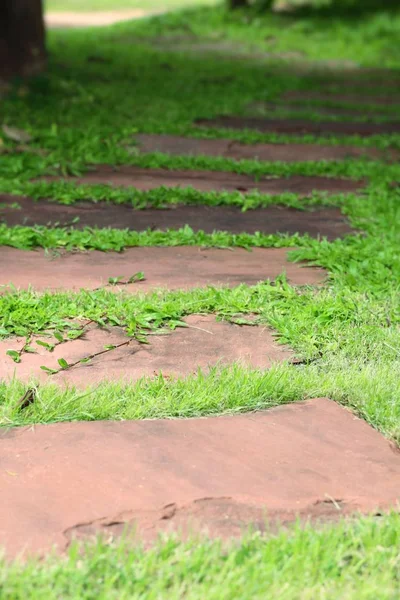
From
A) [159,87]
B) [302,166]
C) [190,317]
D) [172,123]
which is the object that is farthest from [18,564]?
[159,87]

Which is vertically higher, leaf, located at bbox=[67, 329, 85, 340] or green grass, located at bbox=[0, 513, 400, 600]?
leaf, located at bbox=[67, 329, 85, 340]

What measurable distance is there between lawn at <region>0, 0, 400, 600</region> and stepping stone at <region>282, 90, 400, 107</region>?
0.40 feet

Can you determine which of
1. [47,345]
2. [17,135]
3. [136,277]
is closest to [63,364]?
[47,345]

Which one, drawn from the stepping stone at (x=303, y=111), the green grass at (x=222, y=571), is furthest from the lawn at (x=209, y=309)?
the stepping stone at (x=303, y=111)

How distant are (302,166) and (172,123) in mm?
1595

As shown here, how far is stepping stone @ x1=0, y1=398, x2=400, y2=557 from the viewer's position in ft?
7.16

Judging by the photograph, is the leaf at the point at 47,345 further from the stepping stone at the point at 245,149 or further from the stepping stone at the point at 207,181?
the stepping stone at the point at 245,149

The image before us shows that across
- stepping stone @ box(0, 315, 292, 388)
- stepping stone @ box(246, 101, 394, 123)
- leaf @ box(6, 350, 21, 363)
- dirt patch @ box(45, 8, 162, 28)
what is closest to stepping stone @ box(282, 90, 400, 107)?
stepping stone @ box(246, 101, 394, 123)

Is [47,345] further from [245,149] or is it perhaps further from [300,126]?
[300,126]

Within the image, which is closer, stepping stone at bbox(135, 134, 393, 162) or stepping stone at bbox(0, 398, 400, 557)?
stepping stone at bbox(0, 398, 400, 557)

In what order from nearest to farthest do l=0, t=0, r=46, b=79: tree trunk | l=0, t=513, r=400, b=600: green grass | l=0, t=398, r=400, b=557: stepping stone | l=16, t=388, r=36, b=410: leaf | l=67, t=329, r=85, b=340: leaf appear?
l=0, t=513, r=400, b=600: green grass < l=0, t=398, r=400, b=557: stepping stone < l=16, t=388, r=36, b=410: leaf < l=67, t=329, r=85, b=340: leaf < l=0, t=0, r=46, b=79: tree trunk

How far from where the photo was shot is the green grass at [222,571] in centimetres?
192

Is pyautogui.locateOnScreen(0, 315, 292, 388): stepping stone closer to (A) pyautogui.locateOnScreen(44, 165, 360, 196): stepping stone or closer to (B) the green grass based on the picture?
(B) the green grass

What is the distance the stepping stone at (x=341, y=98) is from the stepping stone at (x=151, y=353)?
20.0ft
